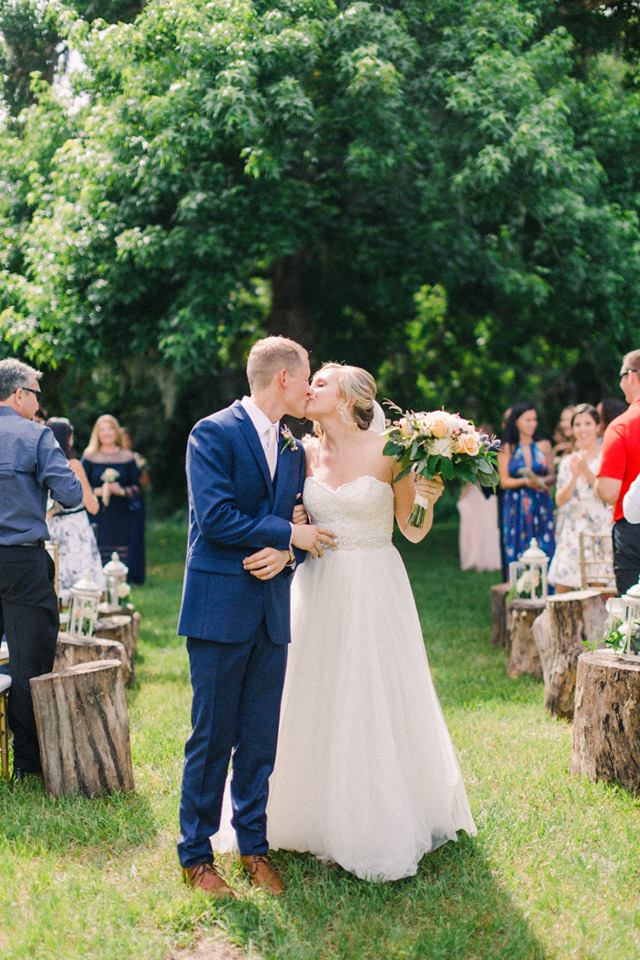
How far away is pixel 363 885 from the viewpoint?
12.8 feet

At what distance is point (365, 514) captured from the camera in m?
4.18

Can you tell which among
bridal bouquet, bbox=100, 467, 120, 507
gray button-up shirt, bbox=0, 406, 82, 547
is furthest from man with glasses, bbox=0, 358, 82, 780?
bridal bouquet, bbox=100, 467, 120, 507

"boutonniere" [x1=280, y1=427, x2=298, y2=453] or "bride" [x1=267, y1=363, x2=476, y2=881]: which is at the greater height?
"boutonniere" [x1=280, y1=427, x2=298, y2=453]

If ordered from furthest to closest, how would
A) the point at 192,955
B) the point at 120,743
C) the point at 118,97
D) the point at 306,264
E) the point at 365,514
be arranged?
the point at 306,264 < the point at 118,97 < the point at 120,743 < the point at 365,514 < the point at 192,955

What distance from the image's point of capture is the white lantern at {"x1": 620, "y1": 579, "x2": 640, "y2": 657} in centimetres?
486

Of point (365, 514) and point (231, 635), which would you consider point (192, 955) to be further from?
point (365, 514)

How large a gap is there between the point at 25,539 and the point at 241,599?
1.76 metres

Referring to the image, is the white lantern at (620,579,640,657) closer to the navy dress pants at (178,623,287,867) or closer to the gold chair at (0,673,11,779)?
the navy dress pants at (178,623,287,867)

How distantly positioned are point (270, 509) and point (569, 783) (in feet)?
7.55

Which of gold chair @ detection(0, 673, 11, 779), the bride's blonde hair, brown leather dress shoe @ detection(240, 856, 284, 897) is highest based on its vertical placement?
the bride's blonde hair

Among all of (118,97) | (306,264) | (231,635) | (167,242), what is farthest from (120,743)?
(306,264)

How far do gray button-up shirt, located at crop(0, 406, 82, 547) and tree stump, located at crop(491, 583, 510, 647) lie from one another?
477cm

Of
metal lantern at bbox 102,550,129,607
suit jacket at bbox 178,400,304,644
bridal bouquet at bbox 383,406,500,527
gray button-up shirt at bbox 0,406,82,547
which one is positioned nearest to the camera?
suit jacket at bbox 178,400,304,644

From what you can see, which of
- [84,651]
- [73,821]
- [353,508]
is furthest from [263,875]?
[84,651]
